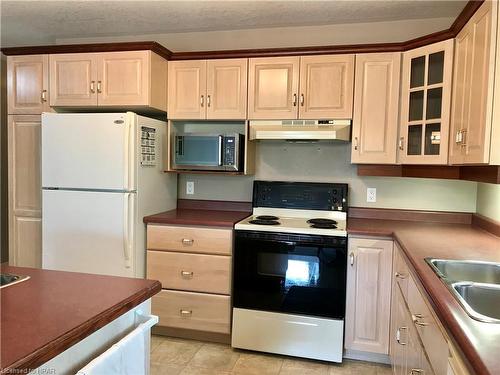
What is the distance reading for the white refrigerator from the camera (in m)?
2.66

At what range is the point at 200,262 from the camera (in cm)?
271

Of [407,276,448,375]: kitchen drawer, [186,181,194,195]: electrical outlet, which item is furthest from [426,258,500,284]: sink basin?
[186,181,194,195]: electrical outlet

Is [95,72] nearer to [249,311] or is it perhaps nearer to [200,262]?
[200,262]

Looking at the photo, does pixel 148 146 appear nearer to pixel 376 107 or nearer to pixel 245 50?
pixel 245 50

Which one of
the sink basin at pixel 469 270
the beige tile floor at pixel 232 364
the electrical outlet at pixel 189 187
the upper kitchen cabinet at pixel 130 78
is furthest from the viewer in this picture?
the electrical outlet at pixel 189 187

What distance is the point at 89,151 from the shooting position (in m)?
2.71

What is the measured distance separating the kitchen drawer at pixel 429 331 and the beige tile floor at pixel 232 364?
0.98m

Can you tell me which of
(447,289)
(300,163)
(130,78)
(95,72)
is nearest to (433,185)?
(300,163)

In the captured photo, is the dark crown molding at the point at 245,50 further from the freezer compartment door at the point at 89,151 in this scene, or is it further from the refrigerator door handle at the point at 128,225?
the refrigerator door handle at the point at 128,225

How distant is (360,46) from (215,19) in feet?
3.68

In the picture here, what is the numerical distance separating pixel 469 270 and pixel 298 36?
2.21 m

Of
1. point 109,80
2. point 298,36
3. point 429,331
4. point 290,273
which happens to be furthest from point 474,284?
point 109,80

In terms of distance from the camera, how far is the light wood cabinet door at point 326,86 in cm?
270

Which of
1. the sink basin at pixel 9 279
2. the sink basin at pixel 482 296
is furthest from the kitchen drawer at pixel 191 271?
the sink basin at pixel 482 296
